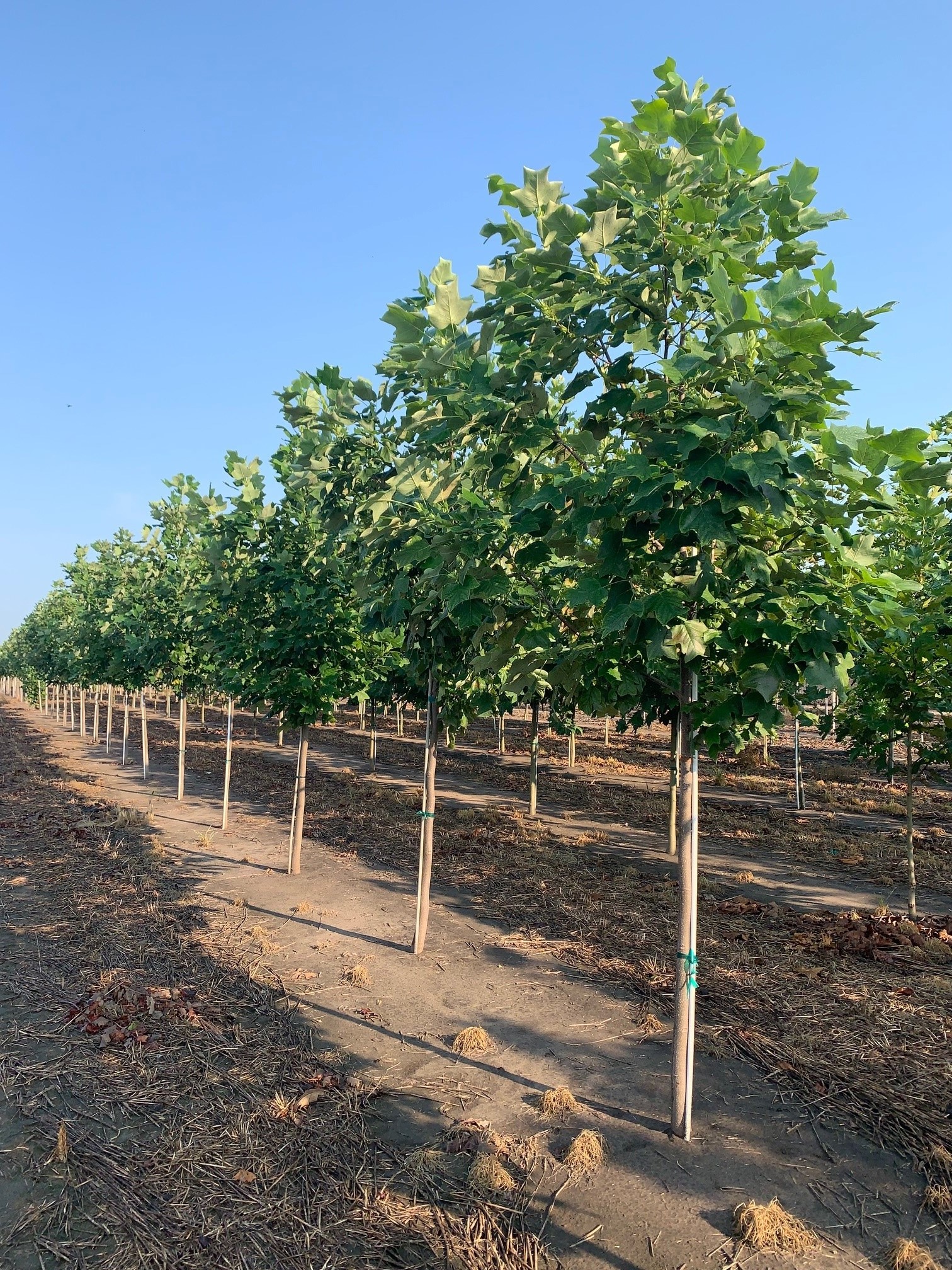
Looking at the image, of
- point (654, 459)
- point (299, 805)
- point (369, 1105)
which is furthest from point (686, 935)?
point (299, 805)

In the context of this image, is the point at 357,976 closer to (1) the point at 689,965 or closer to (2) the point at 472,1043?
(2) the point at 472,1043

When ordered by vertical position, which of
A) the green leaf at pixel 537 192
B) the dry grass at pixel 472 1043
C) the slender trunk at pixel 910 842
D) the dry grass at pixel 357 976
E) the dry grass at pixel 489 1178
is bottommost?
the dry grass at pixel 357 976

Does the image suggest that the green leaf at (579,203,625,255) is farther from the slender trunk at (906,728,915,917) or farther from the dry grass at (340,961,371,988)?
the slender trunk at (906,728,915,917)

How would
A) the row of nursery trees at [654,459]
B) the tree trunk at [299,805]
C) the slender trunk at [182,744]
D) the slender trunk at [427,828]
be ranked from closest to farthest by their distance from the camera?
1. the row of nursery trees at [654,459]
2. the slender trunk at [427,828]
3. the tree trunk at [299,805]
4. the slender trunk at [182,744]

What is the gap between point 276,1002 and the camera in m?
6.20

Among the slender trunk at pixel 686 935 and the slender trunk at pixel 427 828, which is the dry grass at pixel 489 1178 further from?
the slender trunk at pixel 427 828

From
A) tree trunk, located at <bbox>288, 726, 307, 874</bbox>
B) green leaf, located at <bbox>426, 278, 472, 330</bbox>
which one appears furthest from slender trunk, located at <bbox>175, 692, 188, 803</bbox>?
green leaf, located at <bbox>426, 278, 472, 330</bbox>

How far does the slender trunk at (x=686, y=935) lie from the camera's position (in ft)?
13.8

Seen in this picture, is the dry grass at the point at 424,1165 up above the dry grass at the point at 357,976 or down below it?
above

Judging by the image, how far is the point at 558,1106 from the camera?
456 cm

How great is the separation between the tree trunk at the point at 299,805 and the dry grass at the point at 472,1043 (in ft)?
15.6

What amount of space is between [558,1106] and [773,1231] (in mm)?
1409

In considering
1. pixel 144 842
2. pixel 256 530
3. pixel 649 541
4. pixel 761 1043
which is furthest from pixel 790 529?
pixel 144 842

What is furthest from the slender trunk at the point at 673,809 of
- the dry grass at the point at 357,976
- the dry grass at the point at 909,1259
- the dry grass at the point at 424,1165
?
the dry grass at the point at 909,1259
